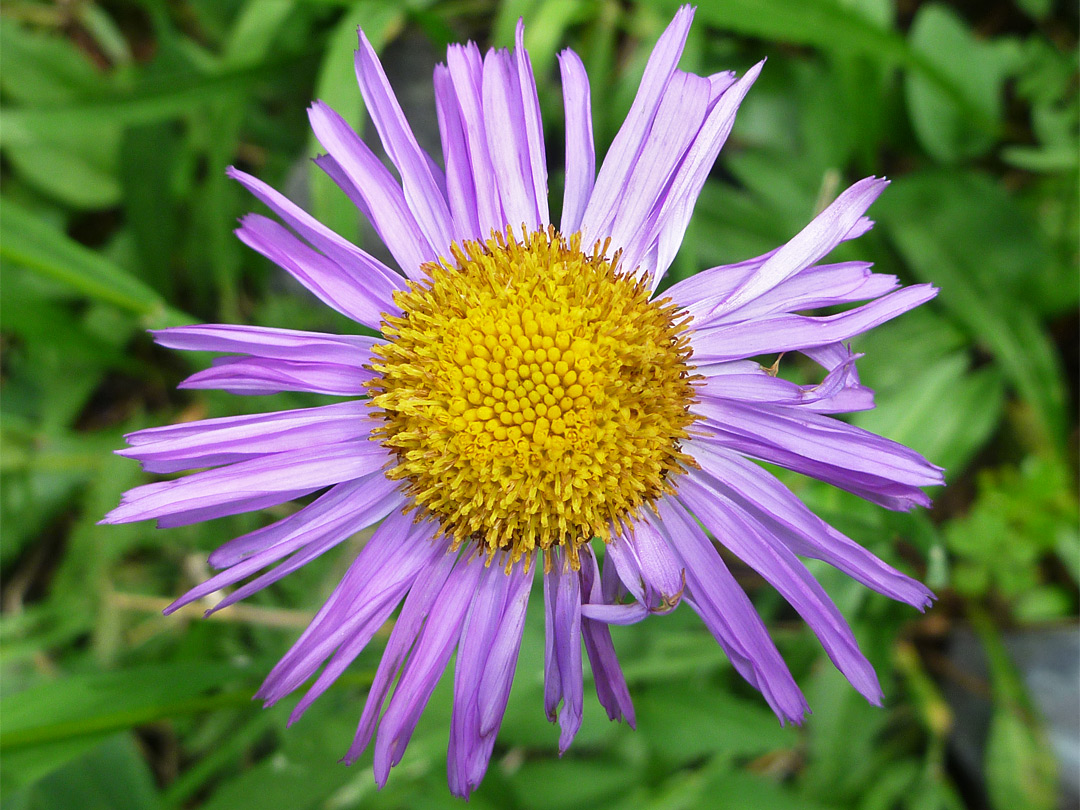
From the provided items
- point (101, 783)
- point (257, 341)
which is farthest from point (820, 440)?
point (101, 783)

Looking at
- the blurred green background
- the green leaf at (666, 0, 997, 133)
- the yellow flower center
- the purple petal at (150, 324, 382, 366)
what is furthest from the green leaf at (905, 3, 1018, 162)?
the purple petal at (150, 324, 382, 366)

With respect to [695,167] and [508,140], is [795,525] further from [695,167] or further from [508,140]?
[508,140]

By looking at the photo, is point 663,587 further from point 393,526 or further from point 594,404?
point 393,526

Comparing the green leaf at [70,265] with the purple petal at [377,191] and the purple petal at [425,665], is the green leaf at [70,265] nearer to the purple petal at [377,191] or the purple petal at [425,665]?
the purple petal at [377,191]

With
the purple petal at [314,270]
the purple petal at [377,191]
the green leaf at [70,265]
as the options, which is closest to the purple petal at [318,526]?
the purple petal at [314,270]

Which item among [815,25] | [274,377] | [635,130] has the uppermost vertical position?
[815,25]

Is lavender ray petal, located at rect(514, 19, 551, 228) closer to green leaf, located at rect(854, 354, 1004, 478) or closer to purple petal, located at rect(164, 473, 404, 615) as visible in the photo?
purple petal, located at rect(164, 473, 404, 615)

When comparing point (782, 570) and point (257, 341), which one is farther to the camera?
point (257, 341)
